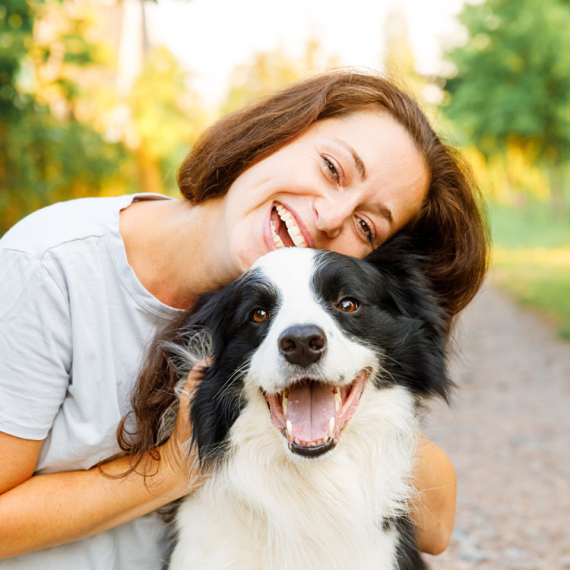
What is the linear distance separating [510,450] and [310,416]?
15.4 feet

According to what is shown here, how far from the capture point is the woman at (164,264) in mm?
1979

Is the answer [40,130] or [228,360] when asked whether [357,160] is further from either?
[40,130]

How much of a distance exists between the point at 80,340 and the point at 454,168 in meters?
1.61

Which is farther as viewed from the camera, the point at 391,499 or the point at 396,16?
the point at 396,16

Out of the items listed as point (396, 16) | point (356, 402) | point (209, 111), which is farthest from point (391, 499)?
point (396, 16)

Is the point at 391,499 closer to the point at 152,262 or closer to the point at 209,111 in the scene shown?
the point at 152,262

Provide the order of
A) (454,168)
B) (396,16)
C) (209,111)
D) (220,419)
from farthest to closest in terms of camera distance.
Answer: (396,16)
(209,111)
(454,168)
(220,419)

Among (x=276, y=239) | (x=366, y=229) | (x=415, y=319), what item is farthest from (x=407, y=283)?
(x=276, y=239)

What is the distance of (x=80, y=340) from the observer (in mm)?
2051

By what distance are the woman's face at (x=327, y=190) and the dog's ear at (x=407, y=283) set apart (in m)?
0.10

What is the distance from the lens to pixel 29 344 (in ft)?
6.45

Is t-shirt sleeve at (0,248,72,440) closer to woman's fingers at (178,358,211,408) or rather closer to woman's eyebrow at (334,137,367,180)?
woman's fingers at (178,358,211,408)

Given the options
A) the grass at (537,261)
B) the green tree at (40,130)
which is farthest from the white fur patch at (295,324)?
the grass at (537,261)

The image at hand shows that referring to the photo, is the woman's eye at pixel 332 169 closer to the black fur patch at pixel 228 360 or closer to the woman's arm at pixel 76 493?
the black fur patch at pixel 228 360
